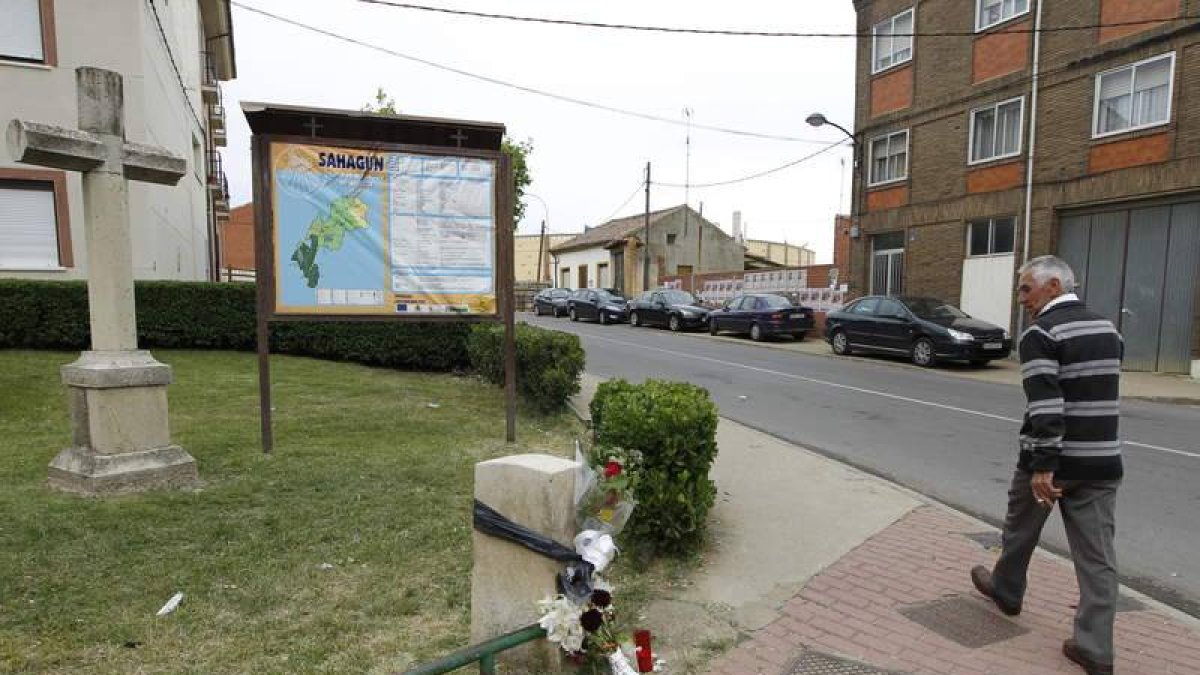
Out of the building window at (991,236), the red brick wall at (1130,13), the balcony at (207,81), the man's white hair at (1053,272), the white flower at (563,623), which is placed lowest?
the white flower at (563,623)

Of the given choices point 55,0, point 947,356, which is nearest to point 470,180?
point 55,0

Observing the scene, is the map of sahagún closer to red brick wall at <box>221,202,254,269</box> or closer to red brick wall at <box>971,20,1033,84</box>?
red brick wall at <box>971,20,1033,84</box>

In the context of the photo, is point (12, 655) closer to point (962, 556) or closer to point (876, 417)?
point (962, 556)

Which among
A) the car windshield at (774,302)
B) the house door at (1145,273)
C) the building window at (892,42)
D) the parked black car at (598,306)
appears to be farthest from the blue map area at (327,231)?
the parked black car at (598,306)

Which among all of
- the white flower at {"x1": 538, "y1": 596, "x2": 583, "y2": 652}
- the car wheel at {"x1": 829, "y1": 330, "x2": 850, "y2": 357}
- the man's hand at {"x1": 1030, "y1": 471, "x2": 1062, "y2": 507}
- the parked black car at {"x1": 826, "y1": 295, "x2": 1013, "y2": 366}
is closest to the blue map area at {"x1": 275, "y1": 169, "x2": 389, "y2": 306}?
the white flower at {"x1": 538, "y1": 596, "x2": 583, "y2": 652}

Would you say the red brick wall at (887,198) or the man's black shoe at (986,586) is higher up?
the red brick wall at (887,198)

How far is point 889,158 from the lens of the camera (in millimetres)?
20625

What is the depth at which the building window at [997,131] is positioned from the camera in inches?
655

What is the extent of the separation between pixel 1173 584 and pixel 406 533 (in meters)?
4.55

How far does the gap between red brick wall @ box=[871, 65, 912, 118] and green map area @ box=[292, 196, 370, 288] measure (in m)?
18.0

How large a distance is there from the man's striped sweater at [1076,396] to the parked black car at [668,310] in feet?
72.0

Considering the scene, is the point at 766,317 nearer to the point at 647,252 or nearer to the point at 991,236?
the point at 991,236

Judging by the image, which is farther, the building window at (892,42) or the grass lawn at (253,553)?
the building window at (892,42)

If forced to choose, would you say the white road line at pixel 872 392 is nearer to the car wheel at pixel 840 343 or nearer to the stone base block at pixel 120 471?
the car wheel at pixel 840 343
